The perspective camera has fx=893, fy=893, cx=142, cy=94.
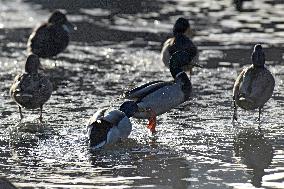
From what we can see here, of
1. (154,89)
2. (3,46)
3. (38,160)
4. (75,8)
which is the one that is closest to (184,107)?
(154,89)

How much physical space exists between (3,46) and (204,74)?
5.28 meters

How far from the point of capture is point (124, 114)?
11.2m

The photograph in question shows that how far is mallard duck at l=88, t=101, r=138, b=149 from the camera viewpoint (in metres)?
10.7

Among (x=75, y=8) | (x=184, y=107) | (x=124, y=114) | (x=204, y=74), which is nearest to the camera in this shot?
(x=124, y=114)

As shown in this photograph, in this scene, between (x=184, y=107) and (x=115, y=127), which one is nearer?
(x=115, y=127)

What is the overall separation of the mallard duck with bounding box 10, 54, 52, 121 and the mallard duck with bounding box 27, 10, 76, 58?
4.52 meters

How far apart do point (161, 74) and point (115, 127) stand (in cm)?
551

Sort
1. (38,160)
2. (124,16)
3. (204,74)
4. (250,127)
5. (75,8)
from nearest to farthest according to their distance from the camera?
(38,160)
(250,127)
(204,74)
(124,16)
(75,8)

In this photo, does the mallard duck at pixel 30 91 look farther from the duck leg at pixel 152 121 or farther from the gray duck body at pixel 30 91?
the duck leg at pixel 152 121

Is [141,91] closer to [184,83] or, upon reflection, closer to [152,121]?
[152,121]

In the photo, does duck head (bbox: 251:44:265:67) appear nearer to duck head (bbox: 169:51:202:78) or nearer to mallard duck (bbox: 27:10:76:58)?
duck head (bbox: 169:51:202:78)

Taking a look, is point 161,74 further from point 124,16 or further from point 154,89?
point 124,16

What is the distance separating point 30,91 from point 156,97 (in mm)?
1981

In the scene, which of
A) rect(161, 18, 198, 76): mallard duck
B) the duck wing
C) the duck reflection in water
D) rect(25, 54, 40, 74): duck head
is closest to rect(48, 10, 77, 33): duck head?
rect(161, 18, 198, 76): mallard duck
